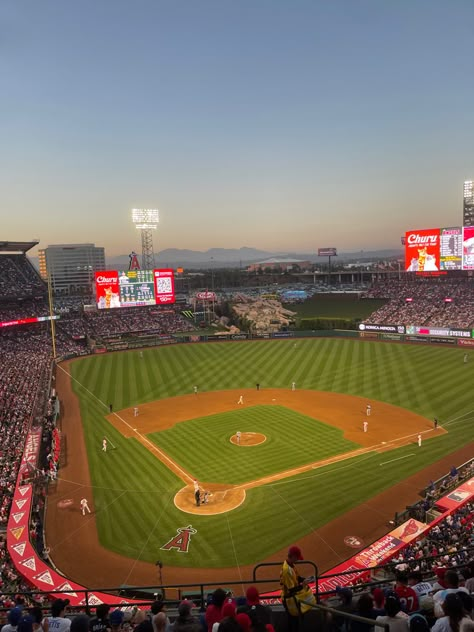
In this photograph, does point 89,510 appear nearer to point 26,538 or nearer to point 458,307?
point 26,538

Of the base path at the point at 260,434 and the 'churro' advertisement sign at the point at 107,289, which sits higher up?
the 'churro' advertisement sign at the point at 107,289

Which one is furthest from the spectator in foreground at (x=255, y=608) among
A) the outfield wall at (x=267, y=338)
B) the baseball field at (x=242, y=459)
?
the outfield wall at (x=267, y=338)

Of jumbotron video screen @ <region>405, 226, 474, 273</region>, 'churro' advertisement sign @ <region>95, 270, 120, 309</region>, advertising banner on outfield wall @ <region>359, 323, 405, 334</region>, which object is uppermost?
jumbotron video screen @ <region>405, 226, 474, 273</region>

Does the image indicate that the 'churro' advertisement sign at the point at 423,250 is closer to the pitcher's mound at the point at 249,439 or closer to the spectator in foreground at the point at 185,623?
the pitcher's mound at the point at 249,439

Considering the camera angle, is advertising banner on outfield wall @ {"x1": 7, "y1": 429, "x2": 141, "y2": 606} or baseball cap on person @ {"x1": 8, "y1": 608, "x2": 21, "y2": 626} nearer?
baseball cap on person @ {"x1": 8, "y1": 608, "x2": 21, "y2": 626}

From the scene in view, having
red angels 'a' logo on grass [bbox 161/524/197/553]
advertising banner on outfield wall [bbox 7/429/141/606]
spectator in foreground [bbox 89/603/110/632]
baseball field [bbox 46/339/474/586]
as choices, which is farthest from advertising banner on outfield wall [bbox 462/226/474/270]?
spectator in foreground [bbox 89/603/110/632]

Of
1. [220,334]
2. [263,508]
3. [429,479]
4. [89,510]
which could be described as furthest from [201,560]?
[220,334]

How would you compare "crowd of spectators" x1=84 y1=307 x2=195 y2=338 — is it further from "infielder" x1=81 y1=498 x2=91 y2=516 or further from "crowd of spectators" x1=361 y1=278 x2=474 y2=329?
"infielder" x1=81 y1=498 x2=91 y2=516

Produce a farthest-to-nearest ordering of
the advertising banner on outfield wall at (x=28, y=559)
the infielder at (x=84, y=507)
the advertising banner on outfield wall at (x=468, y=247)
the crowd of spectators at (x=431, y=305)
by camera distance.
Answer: the crowd of spectators at (x=431, y=305) < the advertising banner on outfield wall at (x=468, y=247) < the infielder at (x=84, y=507) < the advertising banner on outfield wall at (x=28, y=559)
